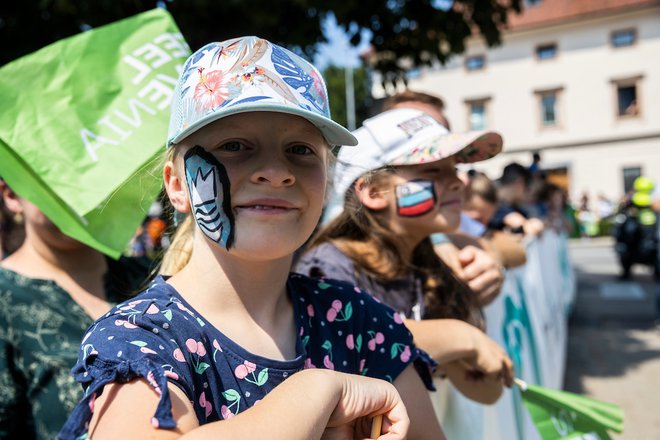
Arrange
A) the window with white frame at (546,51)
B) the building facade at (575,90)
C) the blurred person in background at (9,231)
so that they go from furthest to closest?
the window with white frame at (546,51)
the building facade at (575,90)
the blurred person in background at (9,231)

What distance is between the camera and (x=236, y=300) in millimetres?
1259

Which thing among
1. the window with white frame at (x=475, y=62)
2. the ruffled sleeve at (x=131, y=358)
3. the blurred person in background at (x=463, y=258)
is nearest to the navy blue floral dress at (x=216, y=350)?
the ruffled sleeve at (x=131, y=358)

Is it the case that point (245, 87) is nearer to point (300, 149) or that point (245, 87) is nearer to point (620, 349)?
point (300, 149)

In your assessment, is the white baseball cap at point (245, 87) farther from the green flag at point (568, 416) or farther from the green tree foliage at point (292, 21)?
the green tree foliage at point (292, 21)

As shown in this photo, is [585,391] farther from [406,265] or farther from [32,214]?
[32,214]

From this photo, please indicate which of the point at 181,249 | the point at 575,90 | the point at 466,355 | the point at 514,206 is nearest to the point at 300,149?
the point at 181,249

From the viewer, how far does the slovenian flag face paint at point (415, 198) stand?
2.17m

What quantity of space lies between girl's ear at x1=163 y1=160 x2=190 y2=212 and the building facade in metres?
28.1

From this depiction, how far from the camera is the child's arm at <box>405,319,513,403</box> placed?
1.78 m

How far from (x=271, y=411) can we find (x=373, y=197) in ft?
4.33

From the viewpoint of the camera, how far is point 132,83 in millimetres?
2086

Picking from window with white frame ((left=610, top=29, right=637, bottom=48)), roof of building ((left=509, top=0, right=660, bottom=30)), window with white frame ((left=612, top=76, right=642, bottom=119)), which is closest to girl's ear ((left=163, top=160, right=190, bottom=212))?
roof of building ((left=509, top=0, right=660, bottom=30))

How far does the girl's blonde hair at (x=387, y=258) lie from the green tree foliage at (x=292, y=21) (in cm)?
343

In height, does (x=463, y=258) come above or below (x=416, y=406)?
above
